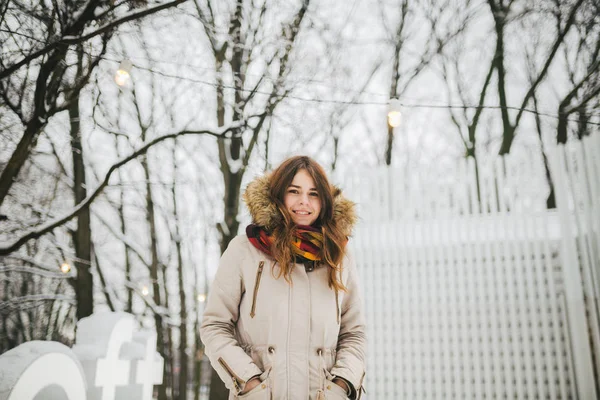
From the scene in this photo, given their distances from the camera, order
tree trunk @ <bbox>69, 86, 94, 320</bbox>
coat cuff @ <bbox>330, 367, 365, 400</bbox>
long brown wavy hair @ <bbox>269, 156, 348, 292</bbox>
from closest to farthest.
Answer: coat cuff @ <bbox>330, 367, 365, 400</bbox>
long brown wavy hair @ <bbox>269, 156, 348, 292</bbox>
tree trunk @ <bbox>69, 86, 94, 320</bbox>

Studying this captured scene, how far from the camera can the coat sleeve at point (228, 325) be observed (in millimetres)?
1799

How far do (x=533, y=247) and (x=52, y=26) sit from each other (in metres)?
6.89

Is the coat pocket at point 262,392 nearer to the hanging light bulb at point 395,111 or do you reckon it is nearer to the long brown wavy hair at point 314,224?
the long brown wavy hair at point 314,224

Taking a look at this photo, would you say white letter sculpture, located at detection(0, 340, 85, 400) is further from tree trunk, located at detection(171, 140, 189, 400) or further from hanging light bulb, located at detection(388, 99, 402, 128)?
tree trunk, located at detection(171, 140, 189, 400)

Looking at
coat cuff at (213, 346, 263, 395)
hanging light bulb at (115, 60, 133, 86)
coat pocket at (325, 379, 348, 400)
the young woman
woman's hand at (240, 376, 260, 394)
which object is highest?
hanging light bulb at (115, 60, 133, 86)

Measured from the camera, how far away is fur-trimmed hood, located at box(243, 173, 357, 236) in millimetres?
2080

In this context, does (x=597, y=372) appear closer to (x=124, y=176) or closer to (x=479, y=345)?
(x=479, y=345)

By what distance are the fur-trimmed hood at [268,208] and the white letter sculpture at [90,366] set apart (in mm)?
1941

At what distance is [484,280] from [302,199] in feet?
17.9

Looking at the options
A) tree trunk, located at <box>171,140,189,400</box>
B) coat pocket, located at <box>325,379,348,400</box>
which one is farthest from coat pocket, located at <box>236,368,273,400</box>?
tree trunk, located at <box>171,140,189,400</box>

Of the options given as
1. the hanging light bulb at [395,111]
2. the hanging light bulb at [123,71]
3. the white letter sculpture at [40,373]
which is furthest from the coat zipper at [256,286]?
the hanging light bulb at [123,71]

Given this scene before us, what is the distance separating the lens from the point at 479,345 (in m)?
6.46

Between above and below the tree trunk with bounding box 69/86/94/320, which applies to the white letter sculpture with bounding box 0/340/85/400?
below

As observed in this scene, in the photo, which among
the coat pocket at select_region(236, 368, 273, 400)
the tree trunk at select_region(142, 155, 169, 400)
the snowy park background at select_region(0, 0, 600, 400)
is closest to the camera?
the coat pocket at select_region(236, 368, 273, 400)
